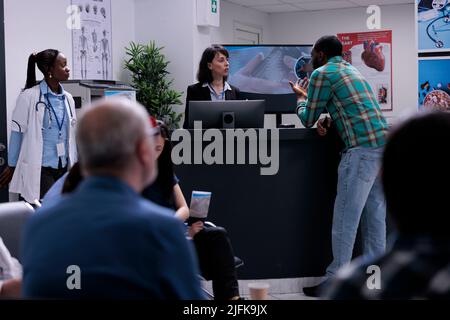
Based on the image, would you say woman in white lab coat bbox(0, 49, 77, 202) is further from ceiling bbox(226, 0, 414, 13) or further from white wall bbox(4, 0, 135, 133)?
ceiling bbox(226, 0, 414, 13)

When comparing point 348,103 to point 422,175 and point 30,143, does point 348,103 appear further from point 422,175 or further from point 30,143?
point 422,175

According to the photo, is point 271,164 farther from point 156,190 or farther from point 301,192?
point 156,190

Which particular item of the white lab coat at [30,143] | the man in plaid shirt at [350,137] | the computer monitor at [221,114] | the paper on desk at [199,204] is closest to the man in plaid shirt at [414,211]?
the paper on desk at [199,204]

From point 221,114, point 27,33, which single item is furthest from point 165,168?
point 27,33

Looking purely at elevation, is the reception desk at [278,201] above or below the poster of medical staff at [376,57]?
below

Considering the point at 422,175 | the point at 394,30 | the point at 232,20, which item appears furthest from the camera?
the point at 394,30

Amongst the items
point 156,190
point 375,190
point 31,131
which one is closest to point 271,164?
point 375,190

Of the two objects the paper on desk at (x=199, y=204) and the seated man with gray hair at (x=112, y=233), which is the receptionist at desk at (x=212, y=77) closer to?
the paper on desk at (x=199, y=204)

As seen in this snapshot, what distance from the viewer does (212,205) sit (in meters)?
4.54

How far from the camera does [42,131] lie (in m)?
5.04

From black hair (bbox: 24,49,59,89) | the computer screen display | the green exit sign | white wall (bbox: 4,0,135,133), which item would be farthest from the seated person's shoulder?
the computer screen display

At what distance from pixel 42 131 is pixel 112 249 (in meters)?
3.77

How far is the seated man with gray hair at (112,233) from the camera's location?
1415 mm

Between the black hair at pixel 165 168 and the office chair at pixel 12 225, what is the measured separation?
0.78 m
